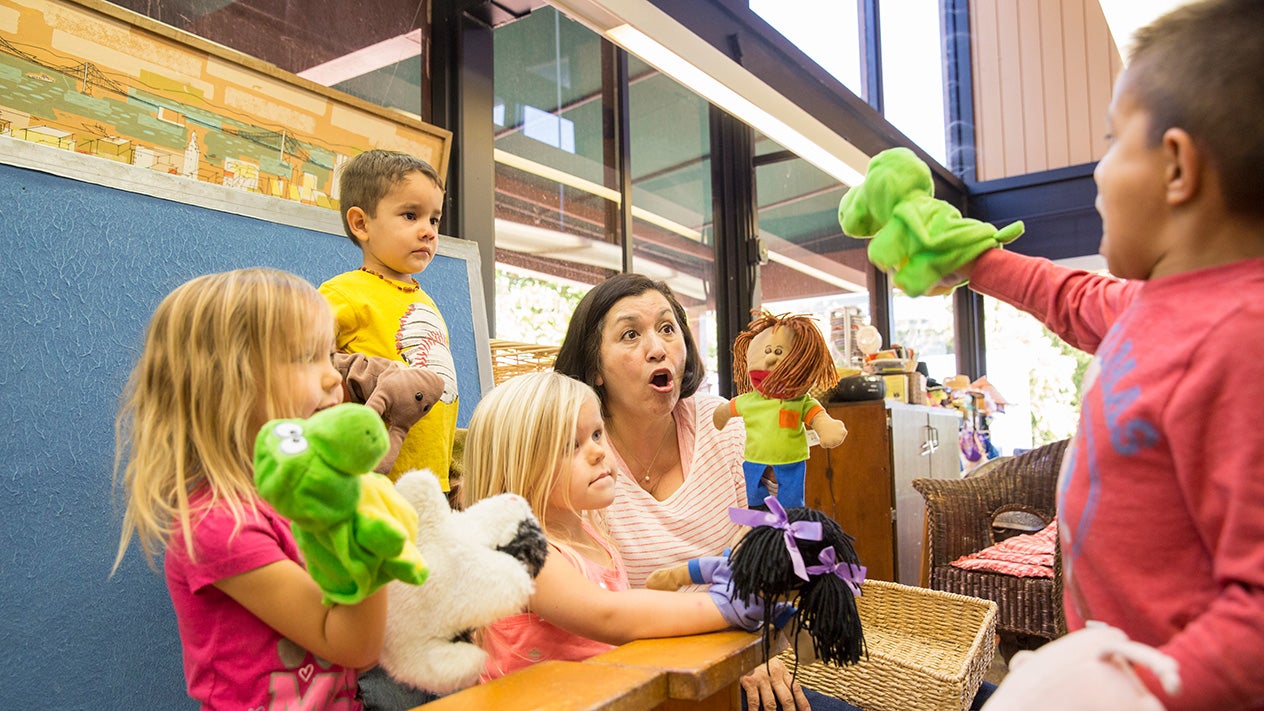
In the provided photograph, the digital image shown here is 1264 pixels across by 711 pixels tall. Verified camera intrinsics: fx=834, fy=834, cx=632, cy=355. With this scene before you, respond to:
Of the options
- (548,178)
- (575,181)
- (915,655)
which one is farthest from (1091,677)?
(575,181)

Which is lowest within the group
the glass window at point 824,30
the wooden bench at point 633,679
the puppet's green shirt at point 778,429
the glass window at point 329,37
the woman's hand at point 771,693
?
the woman's hand at point 771,693

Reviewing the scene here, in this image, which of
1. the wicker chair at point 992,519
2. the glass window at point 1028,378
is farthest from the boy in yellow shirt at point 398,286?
the glass window at point 1028,378

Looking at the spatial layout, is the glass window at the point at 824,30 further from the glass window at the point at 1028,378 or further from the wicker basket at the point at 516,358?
the glass window at the point at 1028,378

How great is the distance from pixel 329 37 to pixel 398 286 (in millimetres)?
1216

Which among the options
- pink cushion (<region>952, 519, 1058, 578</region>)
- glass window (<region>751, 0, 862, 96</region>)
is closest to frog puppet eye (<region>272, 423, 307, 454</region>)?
pink cushion (<region>952, 519, 1058, 578</region>)

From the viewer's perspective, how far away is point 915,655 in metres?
2.22

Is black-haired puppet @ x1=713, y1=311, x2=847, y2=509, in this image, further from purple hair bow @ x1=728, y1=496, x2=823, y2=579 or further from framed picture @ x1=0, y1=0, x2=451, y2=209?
framed picture @ x1=0, y1=0, x2=451, y2=209

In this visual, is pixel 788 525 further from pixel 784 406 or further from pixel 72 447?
pixel 72 447

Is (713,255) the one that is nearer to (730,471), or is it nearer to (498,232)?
(498,232)

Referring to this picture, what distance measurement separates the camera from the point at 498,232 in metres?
2.96

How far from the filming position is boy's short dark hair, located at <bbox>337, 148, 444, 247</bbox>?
5.22ft

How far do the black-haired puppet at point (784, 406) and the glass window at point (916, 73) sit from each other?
486 cm

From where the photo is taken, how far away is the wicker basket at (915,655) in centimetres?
185

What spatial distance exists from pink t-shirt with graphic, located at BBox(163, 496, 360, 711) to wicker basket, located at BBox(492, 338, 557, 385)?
4.09 ft
